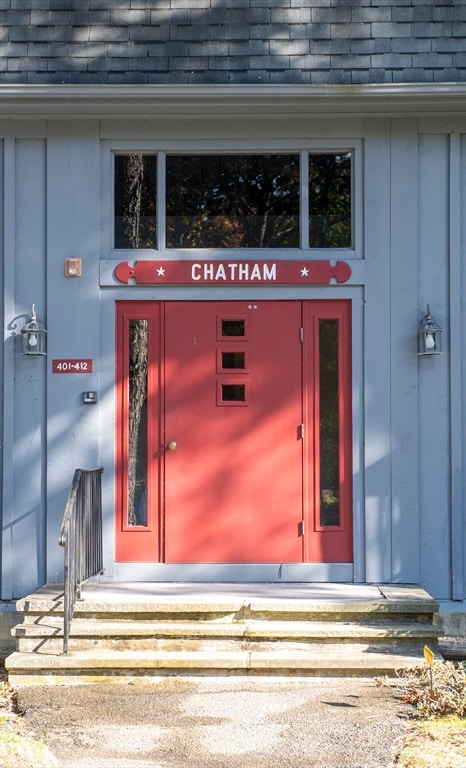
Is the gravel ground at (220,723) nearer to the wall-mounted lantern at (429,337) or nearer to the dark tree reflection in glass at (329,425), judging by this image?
the dark tree reflection in glass at (329,425)

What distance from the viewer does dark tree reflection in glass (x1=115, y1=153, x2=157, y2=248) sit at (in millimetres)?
7441

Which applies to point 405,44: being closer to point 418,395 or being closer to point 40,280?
point 418,395

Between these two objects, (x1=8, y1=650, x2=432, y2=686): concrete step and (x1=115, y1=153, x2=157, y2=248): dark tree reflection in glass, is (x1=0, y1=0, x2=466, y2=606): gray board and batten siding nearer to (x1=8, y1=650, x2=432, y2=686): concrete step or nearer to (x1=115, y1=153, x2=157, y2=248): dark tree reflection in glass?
(x1=115, y1=153, x2=157, y2=248): dark tree reflection in glass

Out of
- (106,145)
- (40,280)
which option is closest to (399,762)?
(40,280)

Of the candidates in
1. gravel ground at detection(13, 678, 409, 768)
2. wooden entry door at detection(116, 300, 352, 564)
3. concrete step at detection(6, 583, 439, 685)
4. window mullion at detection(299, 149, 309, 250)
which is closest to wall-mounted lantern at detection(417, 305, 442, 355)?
wooden entry door at detection(116, 300, 352, 564)

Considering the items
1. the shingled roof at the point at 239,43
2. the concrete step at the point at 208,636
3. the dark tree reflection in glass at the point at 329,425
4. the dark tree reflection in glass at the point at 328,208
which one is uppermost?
the shingled roof at the point at 239,43

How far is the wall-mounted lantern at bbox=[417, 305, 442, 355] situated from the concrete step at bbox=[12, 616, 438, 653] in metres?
2.13

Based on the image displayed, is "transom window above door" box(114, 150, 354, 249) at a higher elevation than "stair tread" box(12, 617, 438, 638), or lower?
higher

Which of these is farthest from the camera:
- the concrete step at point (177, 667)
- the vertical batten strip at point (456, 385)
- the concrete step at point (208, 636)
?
the vertical batten strip at point (456, 385)

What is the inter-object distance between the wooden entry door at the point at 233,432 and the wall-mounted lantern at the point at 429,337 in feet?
3.15

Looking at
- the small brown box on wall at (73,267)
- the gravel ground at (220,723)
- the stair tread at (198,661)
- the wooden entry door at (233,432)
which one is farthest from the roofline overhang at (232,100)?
the gravel ground at (220,723)

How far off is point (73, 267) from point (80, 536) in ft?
7.10

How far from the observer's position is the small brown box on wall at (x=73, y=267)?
7332 mm

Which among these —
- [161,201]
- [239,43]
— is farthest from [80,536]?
[239,43]
